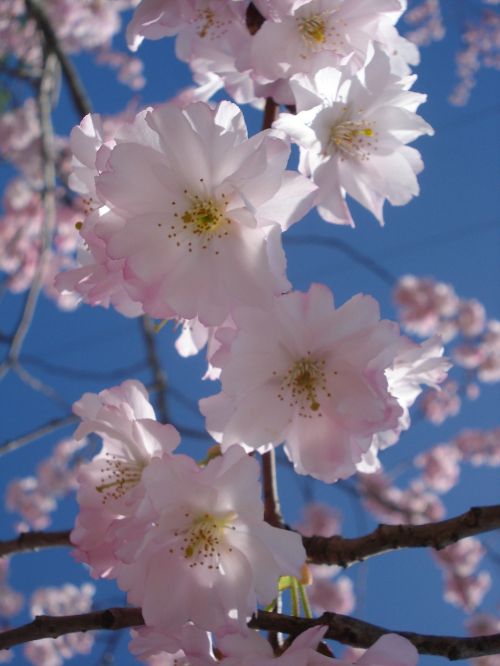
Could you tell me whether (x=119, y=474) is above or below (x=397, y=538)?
above

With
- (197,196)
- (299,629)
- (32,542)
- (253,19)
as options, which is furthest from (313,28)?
(32,542)

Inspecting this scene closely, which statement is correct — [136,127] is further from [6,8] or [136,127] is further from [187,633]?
[6,8]

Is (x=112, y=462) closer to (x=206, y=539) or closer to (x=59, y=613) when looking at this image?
(x=206, y=539)

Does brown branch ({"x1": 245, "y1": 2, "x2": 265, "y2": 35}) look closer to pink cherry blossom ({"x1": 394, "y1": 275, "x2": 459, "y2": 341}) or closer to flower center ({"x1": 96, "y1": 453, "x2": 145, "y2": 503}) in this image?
flower center ({"x1": 96, "y1": 453, "x2": 145, "y2": 503})

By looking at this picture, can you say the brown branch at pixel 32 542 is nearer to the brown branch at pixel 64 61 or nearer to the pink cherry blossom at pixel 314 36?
the pink cherry blossom at pixel 314 36

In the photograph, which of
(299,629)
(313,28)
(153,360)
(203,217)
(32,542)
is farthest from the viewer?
(153,360)

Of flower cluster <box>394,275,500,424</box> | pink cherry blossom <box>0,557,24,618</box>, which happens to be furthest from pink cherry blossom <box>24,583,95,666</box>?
flower cluster <box>394,275,500,424</box>
